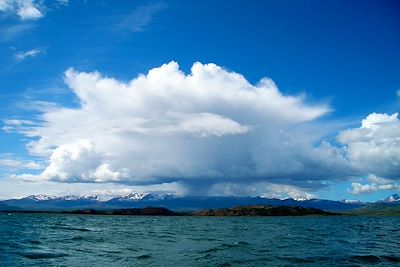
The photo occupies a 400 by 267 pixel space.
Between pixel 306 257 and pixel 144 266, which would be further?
pixel 306 257

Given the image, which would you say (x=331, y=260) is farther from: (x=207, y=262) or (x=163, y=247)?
(x=163, y=247)

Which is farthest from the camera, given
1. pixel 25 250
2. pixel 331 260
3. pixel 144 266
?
pixel 25 250

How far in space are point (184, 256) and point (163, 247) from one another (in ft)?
39.8

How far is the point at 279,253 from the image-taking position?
6059 cm

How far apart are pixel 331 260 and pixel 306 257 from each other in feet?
11.4

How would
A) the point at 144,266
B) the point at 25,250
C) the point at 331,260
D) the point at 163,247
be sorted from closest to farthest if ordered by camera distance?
the point at 144,266 → the point at 331,260 → the point at 25,250 → the point at 163,247

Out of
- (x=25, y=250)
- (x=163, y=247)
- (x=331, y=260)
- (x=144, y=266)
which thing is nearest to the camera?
(x=144, y=266)

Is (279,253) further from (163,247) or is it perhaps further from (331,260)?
(163,247)

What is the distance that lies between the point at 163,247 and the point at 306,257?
22.7 m

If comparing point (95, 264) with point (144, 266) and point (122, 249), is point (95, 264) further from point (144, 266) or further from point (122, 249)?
point (122, 249)

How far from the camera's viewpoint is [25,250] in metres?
60.3

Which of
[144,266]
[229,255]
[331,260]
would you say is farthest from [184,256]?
[331,260]

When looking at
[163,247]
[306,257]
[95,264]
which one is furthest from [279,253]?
[95,264]

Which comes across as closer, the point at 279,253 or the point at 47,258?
the point at 47,258
